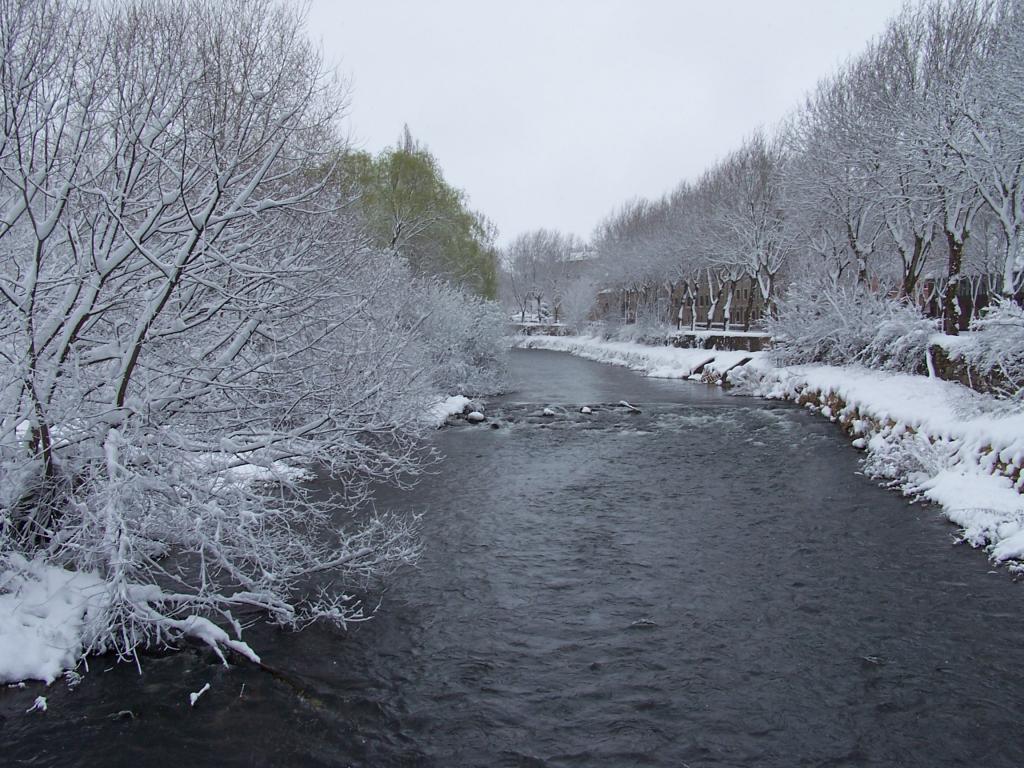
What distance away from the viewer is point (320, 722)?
4941mm

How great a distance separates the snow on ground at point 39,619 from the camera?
5168 mm

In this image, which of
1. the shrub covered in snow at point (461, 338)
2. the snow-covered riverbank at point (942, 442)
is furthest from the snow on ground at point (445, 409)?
the snow-covered riverbank at point (942, 442)

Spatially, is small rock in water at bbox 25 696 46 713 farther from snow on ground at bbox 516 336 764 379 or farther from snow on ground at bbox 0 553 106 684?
snow on ground at bbox 516 336 764 379

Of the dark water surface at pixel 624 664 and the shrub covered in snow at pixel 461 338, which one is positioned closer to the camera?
the dark water surface at pixel 624 664

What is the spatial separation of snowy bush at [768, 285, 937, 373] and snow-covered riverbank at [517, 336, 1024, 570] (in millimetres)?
629

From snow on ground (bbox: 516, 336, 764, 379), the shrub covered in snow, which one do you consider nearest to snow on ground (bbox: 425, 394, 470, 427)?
the shrub covered in snow

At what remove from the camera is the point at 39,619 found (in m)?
5.30

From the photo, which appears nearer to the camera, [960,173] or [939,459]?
[939,459]

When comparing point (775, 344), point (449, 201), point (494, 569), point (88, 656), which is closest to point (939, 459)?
Answer: point (494, 569)

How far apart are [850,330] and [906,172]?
192 inches

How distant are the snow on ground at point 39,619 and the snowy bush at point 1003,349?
12.6 m

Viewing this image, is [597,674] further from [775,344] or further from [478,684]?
[775,344]

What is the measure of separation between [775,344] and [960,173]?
413 inches

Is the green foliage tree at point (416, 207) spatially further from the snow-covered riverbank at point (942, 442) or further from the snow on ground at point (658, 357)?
the snow-covered riverbank at point (942, 442)
